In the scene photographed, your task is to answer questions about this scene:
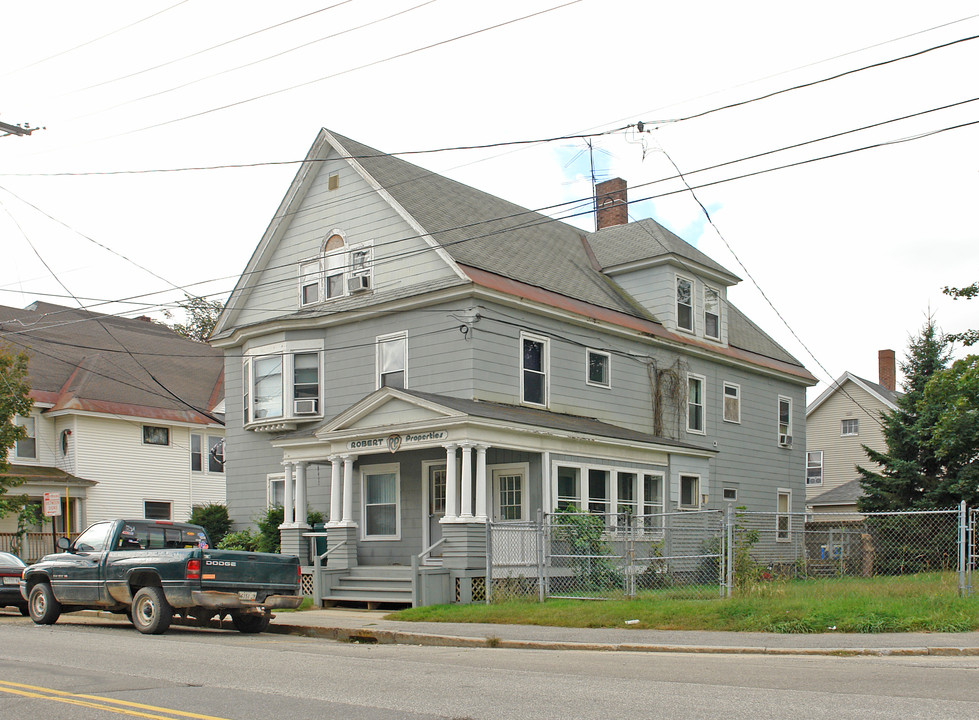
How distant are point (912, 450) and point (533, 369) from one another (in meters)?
15.8

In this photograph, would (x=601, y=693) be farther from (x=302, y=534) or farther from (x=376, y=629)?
(x=302, y=534)

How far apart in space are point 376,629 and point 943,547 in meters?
17.2

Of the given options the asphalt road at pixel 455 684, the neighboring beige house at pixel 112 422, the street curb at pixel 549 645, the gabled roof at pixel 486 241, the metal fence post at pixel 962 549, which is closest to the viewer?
the asphalt road at pixel 455 684

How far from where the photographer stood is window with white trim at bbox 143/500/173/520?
39469 millimetres

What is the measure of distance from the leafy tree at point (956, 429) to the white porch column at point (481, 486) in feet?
40.8

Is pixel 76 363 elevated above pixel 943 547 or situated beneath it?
elevated above

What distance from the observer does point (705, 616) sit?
14703mm

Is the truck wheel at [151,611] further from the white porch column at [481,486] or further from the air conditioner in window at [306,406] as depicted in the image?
the air conditioner in window at [306,406]

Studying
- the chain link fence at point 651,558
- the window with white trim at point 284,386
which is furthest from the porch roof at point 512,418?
the chain link fence at point 651,558

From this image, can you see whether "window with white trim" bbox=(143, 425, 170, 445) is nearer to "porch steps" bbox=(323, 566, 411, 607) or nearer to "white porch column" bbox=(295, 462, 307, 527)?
"white porch column" bbox=(295, 462, 307, 527)

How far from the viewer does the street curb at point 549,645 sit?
469 inches

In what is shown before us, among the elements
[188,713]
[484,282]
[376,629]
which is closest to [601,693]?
[188,713]

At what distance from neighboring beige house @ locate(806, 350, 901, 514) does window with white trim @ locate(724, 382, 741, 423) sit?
678 inches

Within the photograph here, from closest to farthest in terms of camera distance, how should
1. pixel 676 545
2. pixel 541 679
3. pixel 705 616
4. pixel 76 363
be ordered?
pixel 541 679, pixel 705 616, pixel 676 545, pixel 76 363
